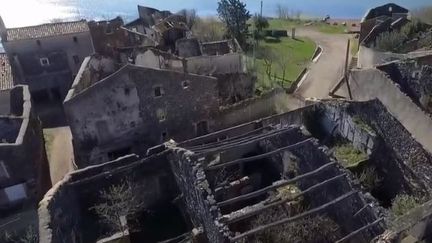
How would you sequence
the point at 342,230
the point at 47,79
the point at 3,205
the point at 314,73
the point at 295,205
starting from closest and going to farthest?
the point at 342,230 → the point at 295,205 → the point at 3,205 → the point at 47,79 → the point at 314,73

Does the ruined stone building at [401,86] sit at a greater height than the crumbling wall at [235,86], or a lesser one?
greater

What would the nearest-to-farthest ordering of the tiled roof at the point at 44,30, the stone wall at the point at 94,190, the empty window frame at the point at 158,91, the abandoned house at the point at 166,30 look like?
the stone wall at the point at 94,190
the empty window frame at the point at 158,91
the tiled roof at the point at 44,30
the abandoned house at the point at 166,30

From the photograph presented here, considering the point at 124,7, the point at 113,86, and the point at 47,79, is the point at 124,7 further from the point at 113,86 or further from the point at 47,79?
the point at 113,86

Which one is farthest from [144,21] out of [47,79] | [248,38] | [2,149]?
[2,149]

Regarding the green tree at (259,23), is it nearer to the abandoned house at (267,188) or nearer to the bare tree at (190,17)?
the bare tree at (190,17)

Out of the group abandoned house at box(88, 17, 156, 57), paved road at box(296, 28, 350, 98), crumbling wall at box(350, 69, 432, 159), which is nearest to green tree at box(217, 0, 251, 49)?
paved road at box(296, 28, 350, 98)

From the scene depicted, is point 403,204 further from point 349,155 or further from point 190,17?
point 190,17

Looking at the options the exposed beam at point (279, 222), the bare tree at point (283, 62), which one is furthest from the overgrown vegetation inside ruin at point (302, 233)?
the bare tree at point (283, 62)

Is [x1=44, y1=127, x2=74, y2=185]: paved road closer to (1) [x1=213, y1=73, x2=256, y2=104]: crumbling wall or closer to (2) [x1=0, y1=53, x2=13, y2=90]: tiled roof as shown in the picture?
(2) [x1=0, y1=53, x2=13, y2=90]: tiled roof
